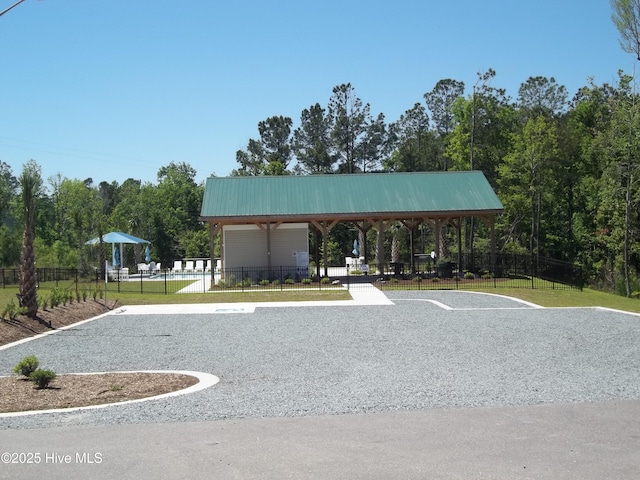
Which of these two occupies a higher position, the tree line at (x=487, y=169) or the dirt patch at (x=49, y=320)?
the tree line at (x=487, y=169)

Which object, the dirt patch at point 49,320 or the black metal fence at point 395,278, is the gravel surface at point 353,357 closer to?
the dirt patch at point 49,320

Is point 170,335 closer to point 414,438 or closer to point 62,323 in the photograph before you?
point 62,323

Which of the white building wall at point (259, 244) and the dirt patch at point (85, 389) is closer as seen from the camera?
the dirt patch at point (85, 389)

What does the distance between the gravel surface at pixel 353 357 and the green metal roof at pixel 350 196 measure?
12.0 meters

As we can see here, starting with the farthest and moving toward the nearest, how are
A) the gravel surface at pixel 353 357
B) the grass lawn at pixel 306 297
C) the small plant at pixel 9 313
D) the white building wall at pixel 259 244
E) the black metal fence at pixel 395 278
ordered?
the white building wall at pixel 259 244 < the black metal fence at pixel 395 278 < the grass lawn at pixel 306 297 < the small plant at pixel 9 313 < the gravel surface at pixel 353 357

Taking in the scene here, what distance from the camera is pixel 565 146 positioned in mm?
47312

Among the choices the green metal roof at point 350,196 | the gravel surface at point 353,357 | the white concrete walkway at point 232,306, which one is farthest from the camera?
the green metal roof at point 350,196

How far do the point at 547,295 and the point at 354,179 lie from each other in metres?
13.7

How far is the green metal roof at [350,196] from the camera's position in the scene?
31.8 m

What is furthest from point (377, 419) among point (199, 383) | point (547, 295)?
point (547, 295)

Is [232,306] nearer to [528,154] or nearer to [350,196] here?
[350,196]

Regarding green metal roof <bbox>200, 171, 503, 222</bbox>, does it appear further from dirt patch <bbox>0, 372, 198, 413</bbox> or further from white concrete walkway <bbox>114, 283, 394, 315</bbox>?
dirt patch <bbox>0, 372, 198, 413</bbox>

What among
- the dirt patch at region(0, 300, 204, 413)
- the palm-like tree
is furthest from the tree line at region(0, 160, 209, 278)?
the dirt patch at region(0, 300, 204, 413)

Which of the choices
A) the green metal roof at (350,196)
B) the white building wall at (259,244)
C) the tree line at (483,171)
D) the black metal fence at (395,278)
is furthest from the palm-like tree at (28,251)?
the white building wall at (259,244)
